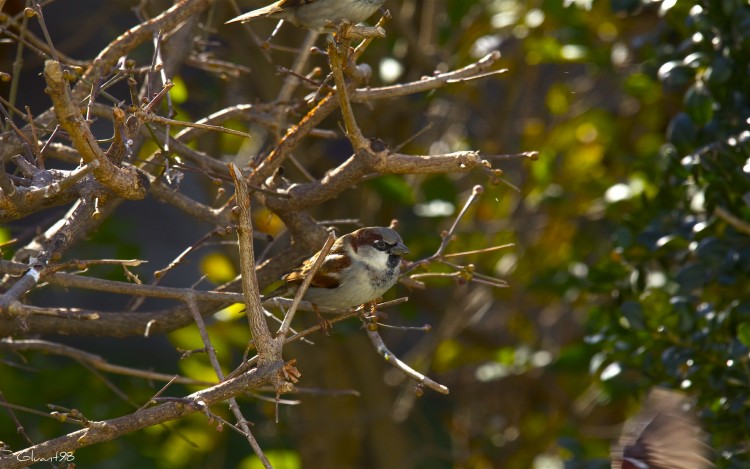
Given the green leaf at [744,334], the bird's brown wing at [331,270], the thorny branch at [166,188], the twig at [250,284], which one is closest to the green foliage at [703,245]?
the green leaf at [744,334]

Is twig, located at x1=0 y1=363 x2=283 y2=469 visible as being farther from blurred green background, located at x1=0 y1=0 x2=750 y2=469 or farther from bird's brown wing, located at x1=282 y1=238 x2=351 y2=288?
blurred green background, located at x1=0 y1=0 x2=750 y2=469

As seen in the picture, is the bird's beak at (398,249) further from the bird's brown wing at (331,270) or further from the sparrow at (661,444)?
the sparrow at (661,444)

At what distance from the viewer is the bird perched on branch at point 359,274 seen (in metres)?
3.05

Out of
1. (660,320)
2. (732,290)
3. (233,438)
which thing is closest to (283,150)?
(660,320)

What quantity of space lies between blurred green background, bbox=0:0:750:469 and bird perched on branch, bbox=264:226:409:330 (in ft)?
2.69

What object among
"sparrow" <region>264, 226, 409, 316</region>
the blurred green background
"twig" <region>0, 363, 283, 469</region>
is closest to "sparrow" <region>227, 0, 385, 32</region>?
the blurred green background

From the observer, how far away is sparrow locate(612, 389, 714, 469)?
2.49m

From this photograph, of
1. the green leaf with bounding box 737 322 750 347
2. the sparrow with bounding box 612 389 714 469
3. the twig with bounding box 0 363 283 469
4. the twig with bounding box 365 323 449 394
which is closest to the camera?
the twig with bounding box 0 363 283 469

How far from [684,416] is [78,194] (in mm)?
1898

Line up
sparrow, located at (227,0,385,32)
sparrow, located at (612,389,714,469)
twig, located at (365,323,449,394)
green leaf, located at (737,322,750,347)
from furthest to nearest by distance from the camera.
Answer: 1. sparrow, located at (227,0,385,32)
2. green leaf, located at (737,322,750,347)
3. sparrow, located at (612,389,714,469)
4. twig, located at (365,323,449,394)

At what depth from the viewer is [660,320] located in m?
3.07

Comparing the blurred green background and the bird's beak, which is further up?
the bird's beak

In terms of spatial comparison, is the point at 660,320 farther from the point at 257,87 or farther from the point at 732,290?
the point at 257,87

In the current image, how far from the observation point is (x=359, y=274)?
308cm
